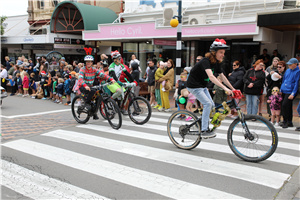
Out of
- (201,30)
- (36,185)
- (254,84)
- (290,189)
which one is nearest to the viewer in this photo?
(290,189)

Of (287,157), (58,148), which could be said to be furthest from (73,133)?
(287,157)

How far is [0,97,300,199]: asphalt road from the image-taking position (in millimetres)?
3955

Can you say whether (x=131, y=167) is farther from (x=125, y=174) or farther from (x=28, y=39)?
(x=28, y=39)

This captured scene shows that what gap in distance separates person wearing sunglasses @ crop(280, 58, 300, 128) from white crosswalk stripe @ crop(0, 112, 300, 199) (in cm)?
82

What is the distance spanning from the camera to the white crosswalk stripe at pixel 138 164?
3.98m

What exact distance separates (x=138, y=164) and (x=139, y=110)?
3087 mm

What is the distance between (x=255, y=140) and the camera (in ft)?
15.8

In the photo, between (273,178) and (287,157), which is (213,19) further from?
(273,178)

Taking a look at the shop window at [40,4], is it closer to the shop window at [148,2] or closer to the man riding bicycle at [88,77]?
the shop window at [148,2]

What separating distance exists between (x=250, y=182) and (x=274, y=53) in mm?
11658

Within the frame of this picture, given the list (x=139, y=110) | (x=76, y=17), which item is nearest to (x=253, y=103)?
(x=139, y=110)

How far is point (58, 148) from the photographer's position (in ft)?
19.5

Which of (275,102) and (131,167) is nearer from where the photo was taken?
(131,167)

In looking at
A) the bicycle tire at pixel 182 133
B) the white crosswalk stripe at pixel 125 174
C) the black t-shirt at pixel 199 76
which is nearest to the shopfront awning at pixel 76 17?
the white crosswalk stripe at pixel 125 174
